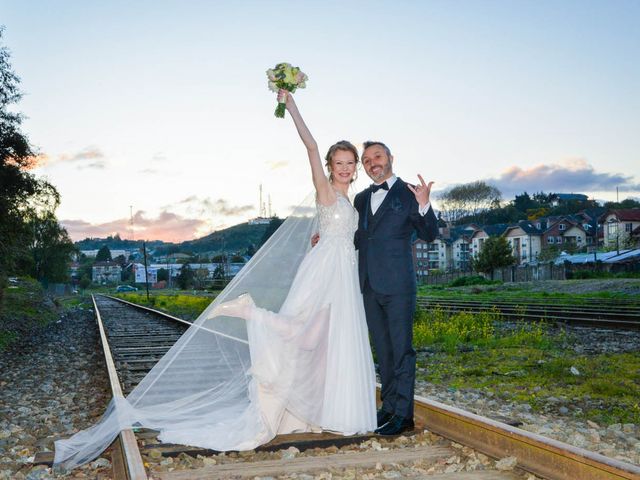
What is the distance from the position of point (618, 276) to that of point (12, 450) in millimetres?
42281

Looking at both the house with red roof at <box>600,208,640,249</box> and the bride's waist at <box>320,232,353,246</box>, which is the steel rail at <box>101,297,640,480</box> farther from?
the house with red roof at <box>600,208,640,249</box>

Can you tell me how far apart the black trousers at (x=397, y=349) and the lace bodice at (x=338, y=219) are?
1.30 ft

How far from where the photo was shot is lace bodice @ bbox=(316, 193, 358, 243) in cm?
454

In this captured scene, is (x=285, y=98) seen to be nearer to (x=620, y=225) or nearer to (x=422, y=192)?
(x=422, y=192)

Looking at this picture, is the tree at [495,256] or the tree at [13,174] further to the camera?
the tree at [495,256]

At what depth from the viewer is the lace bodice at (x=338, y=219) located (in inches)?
179

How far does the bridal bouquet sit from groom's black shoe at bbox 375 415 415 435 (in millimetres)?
2181

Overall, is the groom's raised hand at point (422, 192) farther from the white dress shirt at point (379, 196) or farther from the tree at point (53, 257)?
the tree at point (53, 257)

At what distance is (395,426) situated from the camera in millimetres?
4297

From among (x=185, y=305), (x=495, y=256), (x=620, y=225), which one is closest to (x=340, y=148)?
(x=185, y=305)

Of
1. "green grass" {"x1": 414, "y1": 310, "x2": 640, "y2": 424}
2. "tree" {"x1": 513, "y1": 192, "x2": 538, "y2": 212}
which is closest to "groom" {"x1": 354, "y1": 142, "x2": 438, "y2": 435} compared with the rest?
"green grass" {"x1": 414, "y1": 310, "x2": 640, "y2": 424}

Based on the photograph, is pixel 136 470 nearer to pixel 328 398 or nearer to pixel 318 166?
pixel 328 398

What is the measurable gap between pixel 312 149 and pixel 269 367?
1470 millimetres

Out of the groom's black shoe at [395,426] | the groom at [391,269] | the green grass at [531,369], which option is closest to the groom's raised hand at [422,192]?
the groom at [391,269]
